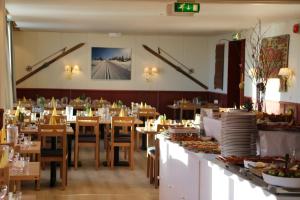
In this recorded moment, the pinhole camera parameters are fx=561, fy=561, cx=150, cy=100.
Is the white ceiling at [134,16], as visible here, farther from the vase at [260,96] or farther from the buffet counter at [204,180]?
the buffet counter at [204,180]

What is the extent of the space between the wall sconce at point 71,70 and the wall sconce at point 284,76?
7989 mm

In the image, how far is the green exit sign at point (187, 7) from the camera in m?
9.88

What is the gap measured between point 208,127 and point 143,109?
812 cm

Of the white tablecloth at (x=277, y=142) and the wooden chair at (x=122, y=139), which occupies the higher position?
the white tablecloth at (x=277, y=142)

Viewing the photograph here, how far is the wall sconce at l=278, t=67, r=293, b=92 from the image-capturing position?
13266mm

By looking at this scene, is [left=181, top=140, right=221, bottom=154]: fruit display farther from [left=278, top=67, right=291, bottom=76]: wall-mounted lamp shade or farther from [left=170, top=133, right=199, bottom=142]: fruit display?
[left=278, top=67, right=291, bottom=76]: wall-mounted lamp shade

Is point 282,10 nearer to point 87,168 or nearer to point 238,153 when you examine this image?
point 87,168

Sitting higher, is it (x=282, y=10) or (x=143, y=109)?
(x=282, y=10)

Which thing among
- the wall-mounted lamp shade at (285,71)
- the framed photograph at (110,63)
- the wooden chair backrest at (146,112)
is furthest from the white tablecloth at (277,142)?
the framed photograph at (110,63)

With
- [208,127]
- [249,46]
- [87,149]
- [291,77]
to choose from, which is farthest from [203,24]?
[208,127]

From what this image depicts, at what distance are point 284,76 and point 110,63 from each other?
743cm

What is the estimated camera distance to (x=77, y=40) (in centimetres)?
1939

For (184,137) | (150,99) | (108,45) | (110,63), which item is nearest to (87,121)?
(184,137)

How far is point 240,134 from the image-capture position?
492 cm
